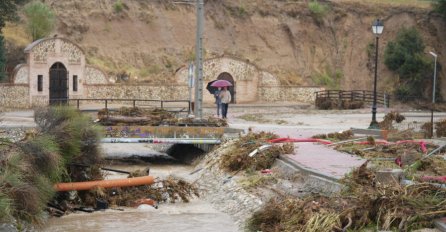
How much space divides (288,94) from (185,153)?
32.9m

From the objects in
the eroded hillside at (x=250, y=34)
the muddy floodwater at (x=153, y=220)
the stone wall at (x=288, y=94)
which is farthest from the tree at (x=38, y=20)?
the muddy floodwater at (x=153, y=220)

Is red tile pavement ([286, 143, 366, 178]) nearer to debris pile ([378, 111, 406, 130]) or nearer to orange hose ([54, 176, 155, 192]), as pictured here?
orange hose ([54, 176, 155, 192])

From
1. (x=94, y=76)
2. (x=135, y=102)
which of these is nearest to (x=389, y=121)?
(x=135, y=102)

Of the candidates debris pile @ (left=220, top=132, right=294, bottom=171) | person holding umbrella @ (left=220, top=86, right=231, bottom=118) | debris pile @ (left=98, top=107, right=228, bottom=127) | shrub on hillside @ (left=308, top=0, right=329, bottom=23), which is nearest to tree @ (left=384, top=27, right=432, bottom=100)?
shrub on hillside @ (left=308, top=0, right=329, bottom=23)

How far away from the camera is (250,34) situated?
76.6 m

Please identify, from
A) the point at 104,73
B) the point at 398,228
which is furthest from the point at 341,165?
the point at 104,73

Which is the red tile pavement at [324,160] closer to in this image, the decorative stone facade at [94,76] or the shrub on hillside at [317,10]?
the decorative stone facade at [94,76]

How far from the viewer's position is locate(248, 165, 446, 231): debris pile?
14.9 metres

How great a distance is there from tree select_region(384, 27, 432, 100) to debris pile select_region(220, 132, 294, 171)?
4619 centimetres

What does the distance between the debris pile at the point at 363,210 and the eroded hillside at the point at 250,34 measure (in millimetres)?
47822

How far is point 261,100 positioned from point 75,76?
53.8ft

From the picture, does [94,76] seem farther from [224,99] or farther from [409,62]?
[409,62]

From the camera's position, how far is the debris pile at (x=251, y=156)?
965 inches

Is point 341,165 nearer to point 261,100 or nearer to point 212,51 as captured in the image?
point 261,100
